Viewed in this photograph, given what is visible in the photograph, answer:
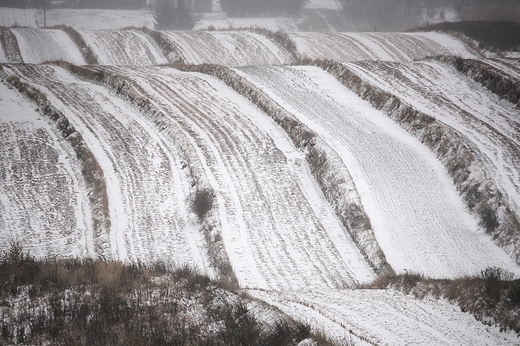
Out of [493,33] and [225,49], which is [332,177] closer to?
[225,49]

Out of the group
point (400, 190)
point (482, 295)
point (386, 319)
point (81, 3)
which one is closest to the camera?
point (386, 319)

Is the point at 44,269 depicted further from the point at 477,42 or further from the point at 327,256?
the point at 477,42

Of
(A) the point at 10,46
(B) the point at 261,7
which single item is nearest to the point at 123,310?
(A) the point at 10,46

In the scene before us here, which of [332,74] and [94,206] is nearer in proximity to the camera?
[94,206]

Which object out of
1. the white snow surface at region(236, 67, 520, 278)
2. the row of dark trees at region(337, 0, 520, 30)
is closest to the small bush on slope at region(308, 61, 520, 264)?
the white snow surface at region(236, 67, 520, 278)

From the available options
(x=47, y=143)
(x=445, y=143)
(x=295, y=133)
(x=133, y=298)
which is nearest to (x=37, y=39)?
(x=47, y=143)

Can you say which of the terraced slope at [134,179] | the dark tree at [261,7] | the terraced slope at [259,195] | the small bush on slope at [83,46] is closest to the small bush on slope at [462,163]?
the terraced slope at [259,195]
